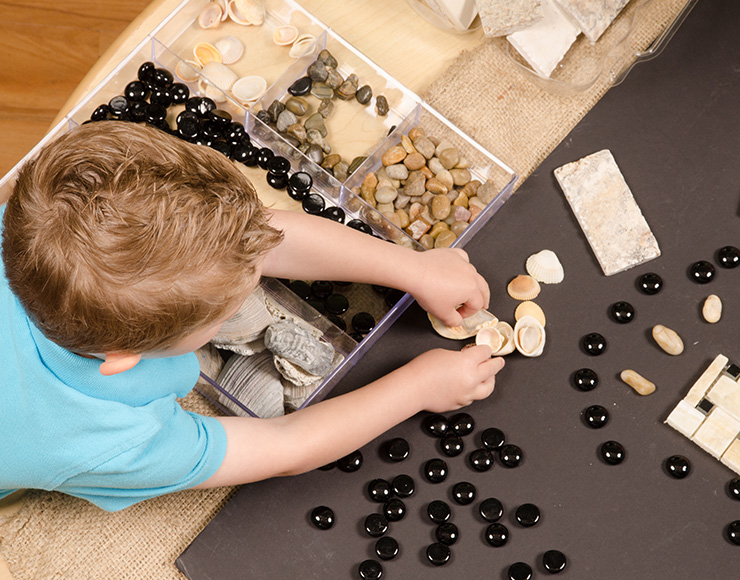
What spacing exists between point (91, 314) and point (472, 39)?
745mm

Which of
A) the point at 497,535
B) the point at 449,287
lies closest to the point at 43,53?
the point at 449,287

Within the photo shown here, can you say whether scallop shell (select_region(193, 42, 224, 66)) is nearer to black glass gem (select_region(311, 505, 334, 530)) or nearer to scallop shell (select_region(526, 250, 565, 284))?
scallop shell (select_region(526, 250, 565, 284))

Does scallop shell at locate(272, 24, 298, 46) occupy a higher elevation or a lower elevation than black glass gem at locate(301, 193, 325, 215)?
higher

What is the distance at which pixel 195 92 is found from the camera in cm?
107

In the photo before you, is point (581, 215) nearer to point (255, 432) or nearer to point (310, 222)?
point (310, 222)

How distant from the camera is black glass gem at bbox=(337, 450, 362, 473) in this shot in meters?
0.87

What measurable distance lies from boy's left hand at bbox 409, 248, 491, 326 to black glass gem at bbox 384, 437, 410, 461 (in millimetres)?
162

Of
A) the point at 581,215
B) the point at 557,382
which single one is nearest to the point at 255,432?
the point at 557,382

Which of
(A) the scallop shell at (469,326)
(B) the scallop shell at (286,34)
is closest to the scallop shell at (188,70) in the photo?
(B) the scallop shell at (286,34)

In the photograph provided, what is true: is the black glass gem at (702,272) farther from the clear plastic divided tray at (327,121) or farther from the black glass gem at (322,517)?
the black glass gem at (322,517)

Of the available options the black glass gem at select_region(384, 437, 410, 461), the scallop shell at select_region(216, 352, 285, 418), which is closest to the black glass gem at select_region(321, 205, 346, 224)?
the scallop shell at select_region(216, 352, 285, 418)

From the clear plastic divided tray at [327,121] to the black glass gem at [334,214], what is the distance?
0.02 metres

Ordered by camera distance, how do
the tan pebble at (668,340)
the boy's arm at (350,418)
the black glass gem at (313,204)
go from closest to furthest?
1. the boy's arm at (350,418)
2. the tan pebble at (668,340)
3. the black glass gem at (313,204)

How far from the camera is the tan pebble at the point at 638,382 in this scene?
88 centimetres
